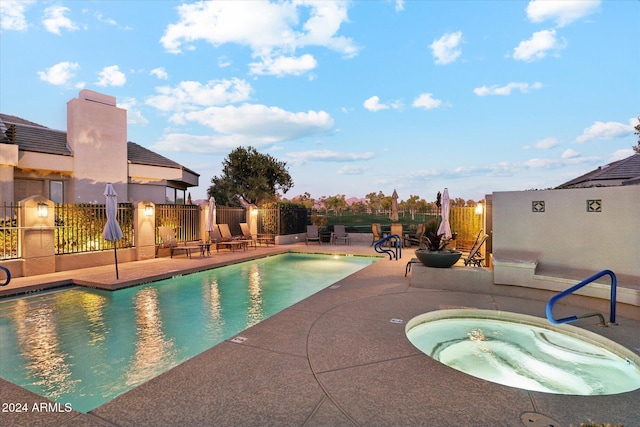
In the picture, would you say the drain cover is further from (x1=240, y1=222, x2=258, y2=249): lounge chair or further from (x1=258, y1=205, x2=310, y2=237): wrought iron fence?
(x1=258, y1=205, x2=310, y2=237): wrought iron fence

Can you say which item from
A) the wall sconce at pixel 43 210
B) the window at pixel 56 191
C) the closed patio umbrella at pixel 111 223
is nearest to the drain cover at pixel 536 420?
the closed patio umbrella at pixel 111 223

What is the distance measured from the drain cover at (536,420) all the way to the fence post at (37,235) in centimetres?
1071

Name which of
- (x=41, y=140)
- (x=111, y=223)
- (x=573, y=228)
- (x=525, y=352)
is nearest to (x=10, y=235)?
(x=111, y=223)

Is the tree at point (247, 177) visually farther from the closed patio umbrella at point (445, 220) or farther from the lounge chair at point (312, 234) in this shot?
the closed patio umbrella at point (445, 220)

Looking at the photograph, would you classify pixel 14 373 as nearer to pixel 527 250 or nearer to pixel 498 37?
pixel 527 250

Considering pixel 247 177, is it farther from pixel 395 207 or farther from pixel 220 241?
pixel 220 241

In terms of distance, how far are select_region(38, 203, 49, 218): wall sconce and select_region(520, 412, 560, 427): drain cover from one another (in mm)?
10834

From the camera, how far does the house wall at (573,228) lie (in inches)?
226

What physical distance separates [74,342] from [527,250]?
27.5 ft

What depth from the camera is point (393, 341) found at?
389 cm

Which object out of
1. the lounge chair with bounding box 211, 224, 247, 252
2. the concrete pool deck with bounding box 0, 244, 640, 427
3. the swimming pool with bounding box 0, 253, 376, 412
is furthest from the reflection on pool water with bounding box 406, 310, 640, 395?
the lounge chair with bounding box 211, 224, 247, 252

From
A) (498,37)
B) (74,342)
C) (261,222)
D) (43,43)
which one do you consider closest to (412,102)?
(498,37)

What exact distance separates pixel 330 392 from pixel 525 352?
305 centimetres

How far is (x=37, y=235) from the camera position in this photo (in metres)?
8.37
